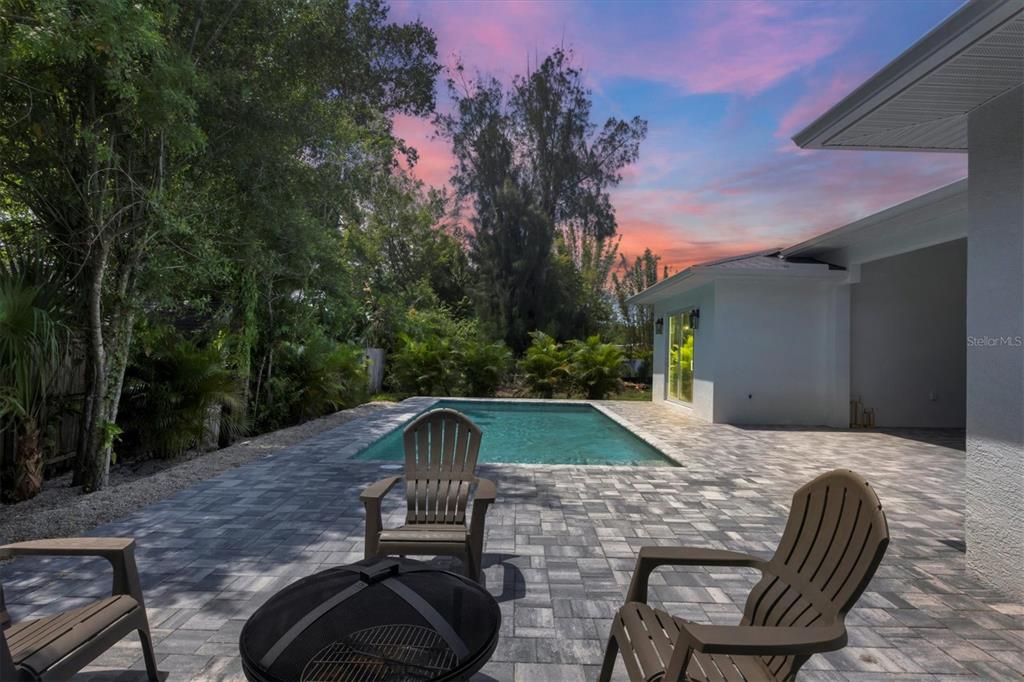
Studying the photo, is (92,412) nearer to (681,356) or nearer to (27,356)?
(27,356)

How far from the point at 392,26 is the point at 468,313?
1340 centimetres

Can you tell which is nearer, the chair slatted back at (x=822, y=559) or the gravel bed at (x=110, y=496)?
the chair slatted back at (x=822, y=559)

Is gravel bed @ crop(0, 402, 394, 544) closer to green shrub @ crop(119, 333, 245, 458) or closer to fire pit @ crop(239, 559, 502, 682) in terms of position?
green shrub @ crop(119, 333, 245, 458)

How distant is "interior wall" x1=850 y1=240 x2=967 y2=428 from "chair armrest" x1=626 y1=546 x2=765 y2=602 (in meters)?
9.79

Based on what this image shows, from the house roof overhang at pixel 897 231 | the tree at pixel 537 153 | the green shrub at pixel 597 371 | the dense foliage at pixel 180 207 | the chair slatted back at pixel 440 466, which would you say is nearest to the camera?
the chair slatted back at pixel 440 466

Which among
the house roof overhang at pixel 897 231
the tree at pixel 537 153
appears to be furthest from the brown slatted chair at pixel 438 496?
the tree at pixel 537 153

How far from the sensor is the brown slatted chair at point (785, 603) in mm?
1507

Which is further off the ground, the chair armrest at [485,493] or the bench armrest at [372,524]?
the chair armrest at [485,493]

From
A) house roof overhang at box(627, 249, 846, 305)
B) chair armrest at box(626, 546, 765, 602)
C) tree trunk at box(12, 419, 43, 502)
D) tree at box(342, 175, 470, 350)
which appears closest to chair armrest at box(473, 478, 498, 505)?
chair armrest at box(626, 546, 765, 602)

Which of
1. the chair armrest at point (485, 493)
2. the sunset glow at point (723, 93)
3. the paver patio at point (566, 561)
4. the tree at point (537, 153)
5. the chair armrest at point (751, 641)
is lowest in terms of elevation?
the paver patio at point (566, 561)

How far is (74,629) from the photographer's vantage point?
1885 millimetres

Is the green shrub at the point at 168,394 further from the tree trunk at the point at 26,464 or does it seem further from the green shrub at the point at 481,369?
the green shrub at the point at 481,369

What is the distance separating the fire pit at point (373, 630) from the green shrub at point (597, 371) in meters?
13.7

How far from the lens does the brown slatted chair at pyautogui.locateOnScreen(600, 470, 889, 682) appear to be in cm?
151
